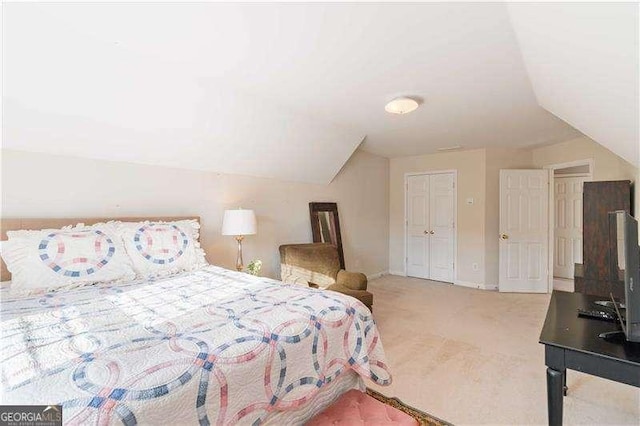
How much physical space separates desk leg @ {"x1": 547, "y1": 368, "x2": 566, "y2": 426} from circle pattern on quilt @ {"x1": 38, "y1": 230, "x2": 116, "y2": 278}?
2.64 metres

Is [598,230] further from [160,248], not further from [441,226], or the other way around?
[160,248]

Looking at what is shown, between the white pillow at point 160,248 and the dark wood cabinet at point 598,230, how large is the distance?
385 cm

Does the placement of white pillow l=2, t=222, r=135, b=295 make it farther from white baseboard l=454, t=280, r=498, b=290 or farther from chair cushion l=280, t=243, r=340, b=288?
white baseboard l=454, t=280, r=498, b=290

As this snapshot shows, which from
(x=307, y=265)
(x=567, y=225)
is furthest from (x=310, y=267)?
(x=567, y=225)

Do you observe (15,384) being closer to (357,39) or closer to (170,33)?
(170,33)

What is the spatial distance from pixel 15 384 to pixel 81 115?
80.8 inches

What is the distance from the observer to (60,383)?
2.80 ft

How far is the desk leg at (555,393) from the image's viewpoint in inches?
54.2

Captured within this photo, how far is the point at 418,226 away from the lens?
574 centimetres

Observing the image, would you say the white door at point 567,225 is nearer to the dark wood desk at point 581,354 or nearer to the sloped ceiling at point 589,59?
the sloped ceiling at point 589,59

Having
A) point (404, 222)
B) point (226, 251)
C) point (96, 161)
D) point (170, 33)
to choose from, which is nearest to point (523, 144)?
point (404, 222)

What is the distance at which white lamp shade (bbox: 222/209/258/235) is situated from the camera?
3037 millimetres

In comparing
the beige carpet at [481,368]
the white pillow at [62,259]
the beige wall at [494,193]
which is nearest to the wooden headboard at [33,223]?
the white pillow at [62,259]

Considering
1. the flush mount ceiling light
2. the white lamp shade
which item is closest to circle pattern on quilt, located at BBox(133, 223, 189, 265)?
the white lamp shade
